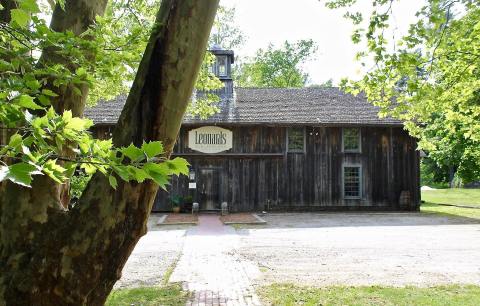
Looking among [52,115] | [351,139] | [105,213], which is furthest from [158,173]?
[351,139]

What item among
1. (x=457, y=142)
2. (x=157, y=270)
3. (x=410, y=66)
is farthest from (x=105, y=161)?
(x=457, y=142)

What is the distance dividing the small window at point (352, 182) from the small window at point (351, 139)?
1.07 metres

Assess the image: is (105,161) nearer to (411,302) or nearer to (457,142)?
(411,302)

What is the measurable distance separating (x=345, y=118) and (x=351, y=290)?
18176 mm

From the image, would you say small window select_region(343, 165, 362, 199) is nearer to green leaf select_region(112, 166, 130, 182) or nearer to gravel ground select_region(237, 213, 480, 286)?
gravel ground select_region(237, 213, 480, 286)

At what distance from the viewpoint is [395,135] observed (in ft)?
82.5

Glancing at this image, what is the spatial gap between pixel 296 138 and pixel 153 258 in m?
15.2

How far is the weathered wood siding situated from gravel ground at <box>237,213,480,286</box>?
4.06 meters

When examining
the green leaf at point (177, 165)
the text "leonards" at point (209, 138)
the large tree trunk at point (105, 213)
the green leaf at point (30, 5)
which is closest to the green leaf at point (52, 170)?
the green leaf at point (177, 165)

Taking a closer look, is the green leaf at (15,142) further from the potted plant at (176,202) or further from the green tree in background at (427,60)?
the potted plant at (176,202)

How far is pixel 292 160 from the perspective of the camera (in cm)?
2442

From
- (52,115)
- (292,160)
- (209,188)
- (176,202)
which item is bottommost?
(176,202)

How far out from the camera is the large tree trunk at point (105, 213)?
325 centimetres

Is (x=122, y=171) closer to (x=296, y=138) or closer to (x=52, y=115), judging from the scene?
(x=52, y=115)
